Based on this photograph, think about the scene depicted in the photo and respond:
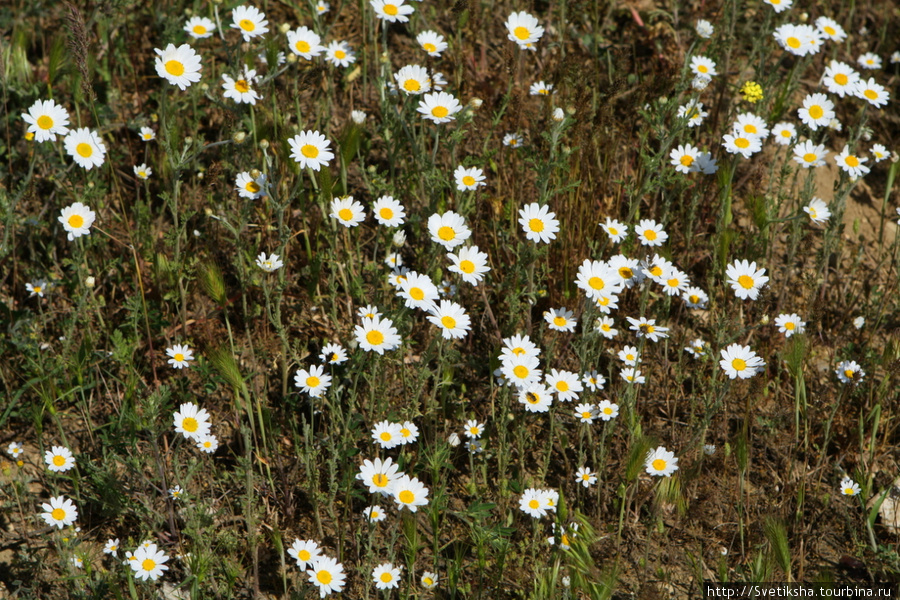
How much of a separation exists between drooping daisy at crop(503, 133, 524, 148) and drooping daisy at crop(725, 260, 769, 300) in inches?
47.1

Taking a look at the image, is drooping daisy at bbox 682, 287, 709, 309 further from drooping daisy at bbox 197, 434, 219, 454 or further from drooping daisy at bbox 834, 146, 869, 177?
drooping daisy at bbox 197, 434, 219, 454

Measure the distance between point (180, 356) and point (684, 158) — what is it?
258cm

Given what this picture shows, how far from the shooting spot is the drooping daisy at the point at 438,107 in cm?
363

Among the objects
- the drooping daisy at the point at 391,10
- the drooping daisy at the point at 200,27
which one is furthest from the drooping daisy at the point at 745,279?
the drooping daisy at the point at 200,27

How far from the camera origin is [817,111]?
13.4 ft

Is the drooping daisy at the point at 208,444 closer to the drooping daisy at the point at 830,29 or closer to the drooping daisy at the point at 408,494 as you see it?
the drooping daisy at the point at 408,494

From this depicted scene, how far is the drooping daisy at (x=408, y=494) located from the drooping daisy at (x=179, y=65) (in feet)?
6.20

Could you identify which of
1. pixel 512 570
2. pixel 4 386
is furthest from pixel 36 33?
pixel 512 570

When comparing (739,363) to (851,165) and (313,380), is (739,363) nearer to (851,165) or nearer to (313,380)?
(851,165)

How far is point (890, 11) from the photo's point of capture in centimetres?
553

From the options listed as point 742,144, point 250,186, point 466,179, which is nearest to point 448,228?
point 466,179

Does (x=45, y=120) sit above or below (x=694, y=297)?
above

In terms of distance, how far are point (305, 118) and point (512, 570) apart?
8.83 feet

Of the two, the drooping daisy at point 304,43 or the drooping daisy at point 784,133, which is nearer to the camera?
the drooping daisy at point 304,43
